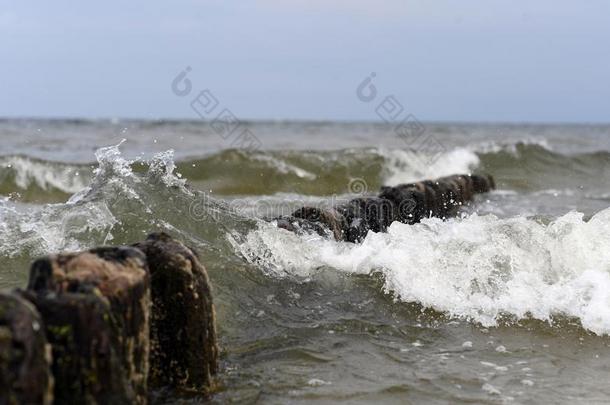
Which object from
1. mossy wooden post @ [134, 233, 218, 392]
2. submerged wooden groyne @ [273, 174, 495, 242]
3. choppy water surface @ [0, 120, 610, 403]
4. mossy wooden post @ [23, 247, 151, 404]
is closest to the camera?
mossy wooden post @ [23, 247, 151, 404]

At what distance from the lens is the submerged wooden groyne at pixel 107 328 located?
2.16m

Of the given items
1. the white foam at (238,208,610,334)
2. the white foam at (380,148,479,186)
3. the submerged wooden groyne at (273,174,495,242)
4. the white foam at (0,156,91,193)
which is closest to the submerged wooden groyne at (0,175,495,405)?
the white foam at (238,208,610,334)

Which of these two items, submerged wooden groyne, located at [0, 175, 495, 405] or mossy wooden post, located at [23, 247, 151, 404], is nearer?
submerged wooden groyne, located at [0, 175, 495, 405]

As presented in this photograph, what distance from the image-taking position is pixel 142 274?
2730 mm

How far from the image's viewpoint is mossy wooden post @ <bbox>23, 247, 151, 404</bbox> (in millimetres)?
2326

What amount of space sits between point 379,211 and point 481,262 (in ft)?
5.45

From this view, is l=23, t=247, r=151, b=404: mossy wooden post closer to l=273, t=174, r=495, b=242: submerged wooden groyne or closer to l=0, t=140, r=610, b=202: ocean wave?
l=273, t=174, r=495, b=242: submerged wooden groyne

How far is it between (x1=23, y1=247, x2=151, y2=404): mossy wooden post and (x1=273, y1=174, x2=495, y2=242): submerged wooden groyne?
293 cm

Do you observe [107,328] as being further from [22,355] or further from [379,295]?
[379,295]

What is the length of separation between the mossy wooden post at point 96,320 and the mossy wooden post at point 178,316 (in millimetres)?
373

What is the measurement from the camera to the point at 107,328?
239 centimetres

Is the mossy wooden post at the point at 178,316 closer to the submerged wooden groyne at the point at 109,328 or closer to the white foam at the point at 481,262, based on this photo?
the submerged wooden groyne at the point at 109,328

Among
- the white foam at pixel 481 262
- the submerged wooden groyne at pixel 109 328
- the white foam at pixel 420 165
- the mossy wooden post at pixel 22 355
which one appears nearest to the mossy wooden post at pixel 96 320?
the submerged wooden groyne at pixel 109 328

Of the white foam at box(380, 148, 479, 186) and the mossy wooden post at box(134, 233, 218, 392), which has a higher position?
the white foam at box(380, 148, 479, 186)
